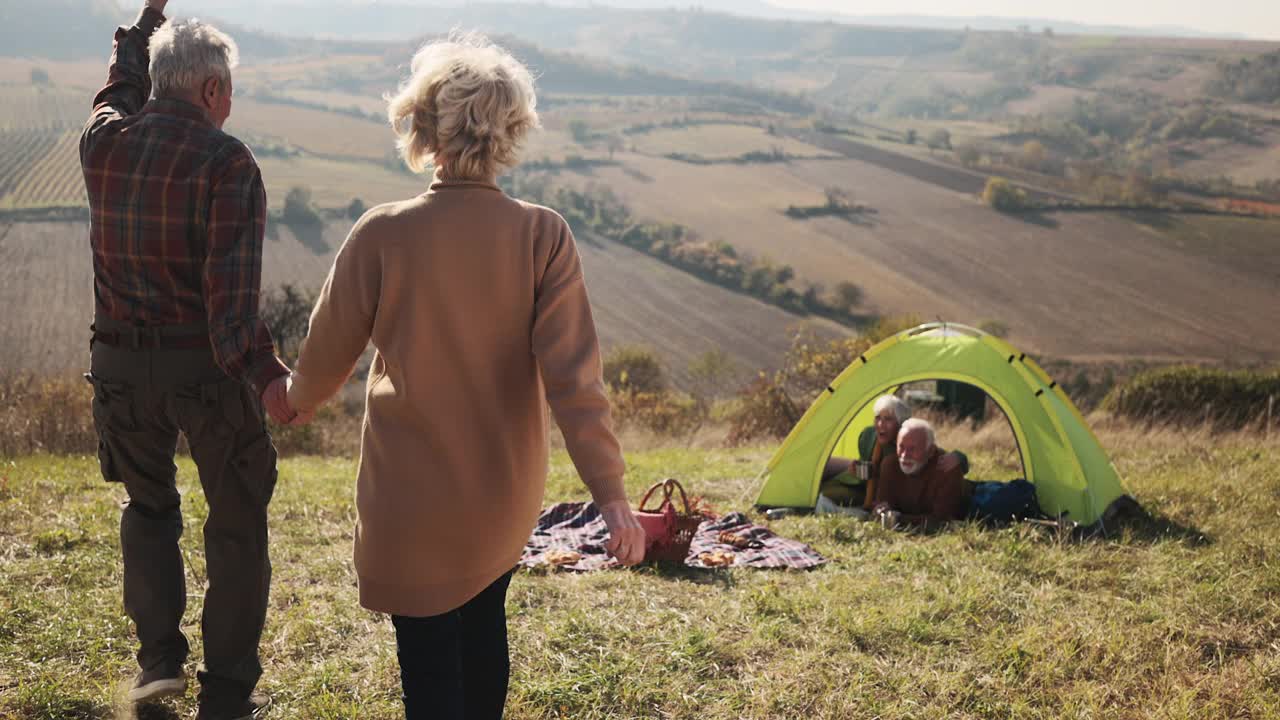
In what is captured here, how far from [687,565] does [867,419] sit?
111 inches

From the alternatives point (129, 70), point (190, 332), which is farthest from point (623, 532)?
point (129, 70)

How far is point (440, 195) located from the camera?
188 centimetres

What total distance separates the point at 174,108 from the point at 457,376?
4.03 ft

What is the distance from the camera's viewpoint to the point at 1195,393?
15.6 meters

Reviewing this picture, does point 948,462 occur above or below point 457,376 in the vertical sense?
below

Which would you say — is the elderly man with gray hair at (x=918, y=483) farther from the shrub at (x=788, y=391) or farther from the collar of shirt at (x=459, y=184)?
the shrub at (x=788, y=391)

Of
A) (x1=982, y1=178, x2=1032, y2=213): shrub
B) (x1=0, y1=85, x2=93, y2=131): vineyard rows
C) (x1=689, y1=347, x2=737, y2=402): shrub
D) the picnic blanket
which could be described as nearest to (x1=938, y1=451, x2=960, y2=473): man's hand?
the picnic blanket

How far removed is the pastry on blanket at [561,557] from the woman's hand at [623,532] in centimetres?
268

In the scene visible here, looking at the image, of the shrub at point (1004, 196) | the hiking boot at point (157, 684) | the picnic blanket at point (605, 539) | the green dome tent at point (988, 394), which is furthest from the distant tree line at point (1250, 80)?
the hiking boot at point (157, 684)

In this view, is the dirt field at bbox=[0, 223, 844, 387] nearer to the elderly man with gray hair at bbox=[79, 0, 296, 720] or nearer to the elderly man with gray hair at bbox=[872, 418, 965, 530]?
the elderly man with gray hair at bbox=[872, 418, 965, 530]

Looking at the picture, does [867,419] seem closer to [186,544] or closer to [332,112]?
[186,544]

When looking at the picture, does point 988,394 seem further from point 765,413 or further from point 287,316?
point 287,316

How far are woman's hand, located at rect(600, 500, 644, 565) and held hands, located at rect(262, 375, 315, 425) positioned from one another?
2.58 feet

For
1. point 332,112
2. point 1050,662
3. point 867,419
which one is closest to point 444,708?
point 1050,662
